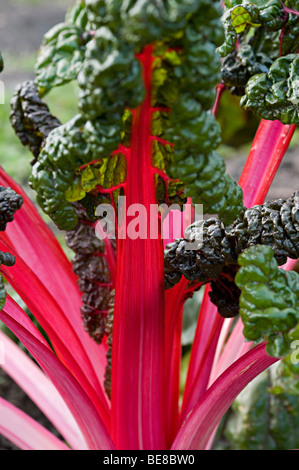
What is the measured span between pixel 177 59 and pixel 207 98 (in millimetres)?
58

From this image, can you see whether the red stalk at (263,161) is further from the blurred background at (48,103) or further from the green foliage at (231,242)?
the blurred background at (48,103)

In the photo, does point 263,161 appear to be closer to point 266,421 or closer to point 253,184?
point 253,184

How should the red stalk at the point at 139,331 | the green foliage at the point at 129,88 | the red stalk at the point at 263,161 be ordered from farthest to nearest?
1. the red stalk at the point at 263,161
2. the red stalk at the point at 139,331
3. the green foliage at the point at 129,88

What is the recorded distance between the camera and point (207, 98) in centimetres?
64

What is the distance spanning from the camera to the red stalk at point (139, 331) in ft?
2.65

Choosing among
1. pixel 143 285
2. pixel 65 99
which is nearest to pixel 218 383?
pixel 143 285

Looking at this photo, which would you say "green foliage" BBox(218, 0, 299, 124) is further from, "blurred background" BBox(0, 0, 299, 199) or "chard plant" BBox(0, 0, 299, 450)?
"blurred background" BBox(0, 0, 299, 199)

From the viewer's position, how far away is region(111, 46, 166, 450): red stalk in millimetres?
807

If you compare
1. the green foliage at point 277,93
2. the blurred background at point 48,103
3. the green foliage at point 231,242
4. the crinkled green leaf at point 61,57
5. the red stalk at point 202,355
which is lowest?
the red stalk at point 202,355

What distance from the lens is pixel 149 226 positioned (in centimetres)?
84

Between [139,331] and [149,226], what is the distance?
0.20 meters

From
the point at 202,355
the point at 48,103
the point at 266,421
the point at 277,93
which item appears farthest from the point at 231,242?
the point at 48,103

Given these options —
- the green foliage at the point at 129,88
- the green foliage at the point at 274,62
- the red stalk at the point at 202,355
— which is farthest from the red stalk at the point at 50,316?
the green foliage at the point at 274,62

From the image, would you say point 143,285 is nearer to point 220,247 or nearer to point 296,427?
point 220,247
